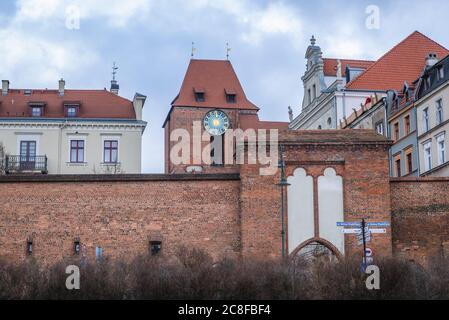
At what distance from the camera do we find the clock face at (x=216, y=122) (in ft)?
217

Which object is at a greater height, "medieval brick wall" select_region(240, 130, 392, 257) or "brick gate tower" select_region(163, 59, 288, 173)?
"brick gate tower" select_region(163, 59, 288, 173)

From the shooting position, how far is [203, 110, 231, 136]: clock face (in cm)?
6600

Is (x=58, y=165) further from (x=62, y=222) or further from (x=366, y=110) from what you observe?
(x=62, y=222)

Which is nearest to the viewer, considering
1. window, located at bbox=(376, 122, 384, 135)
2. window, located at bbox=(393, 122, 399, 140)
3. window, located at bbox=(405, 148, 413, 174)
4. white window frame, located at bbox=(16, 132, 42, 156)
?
window, located at bbox=(405, 148, 413, 174)

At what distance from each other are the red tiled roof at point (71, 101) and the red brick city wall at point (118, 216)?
3038 cm

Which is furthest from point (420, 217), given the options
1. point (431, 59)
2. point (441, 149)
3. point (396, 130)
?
point (431, 59)

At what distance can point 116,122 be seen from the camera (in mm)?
59156

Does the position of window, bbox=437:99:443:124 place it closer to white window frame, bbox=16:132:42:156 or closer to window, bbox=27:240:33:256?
white window frame, bbox=16:132:42:156

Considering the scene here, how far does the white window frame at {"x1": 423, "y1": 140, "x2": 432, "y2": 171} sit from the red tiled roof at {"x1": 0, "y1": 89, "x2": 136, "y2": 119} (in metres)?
19.3

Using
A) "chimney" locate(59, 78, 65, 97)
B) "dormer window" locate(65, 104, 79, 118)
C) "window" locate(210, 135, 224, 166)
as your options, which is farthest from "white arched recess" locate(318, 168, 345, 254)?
"chimney" locate(59, 78, 65, 97)

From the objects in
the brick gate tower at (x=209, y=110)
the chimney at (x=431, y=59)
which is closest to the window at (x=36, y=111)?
the brick gate tower at (x=209, y=110)

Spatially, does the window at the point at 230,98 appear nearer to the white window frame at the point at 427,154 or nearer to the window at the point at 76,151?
the window at the point at 76,151

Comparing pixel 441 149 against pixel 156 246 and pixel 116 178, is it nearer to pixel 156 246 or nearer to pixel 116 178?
pixel 156 246
